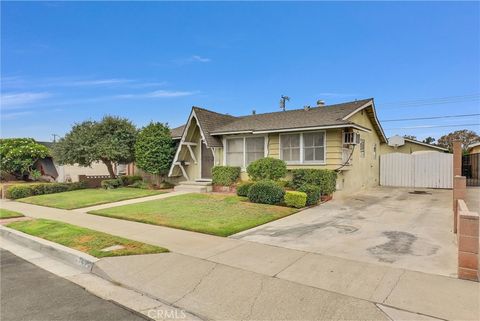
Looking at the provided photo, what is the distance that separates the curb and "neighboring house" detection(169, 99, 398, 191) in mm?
9902

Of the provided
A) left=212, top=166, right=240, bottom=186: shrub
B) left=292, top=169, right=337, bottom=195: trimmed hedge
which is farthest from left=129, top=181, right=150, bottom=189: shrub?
left=292, top=169, right=337, bottom=195: trimmed hedge

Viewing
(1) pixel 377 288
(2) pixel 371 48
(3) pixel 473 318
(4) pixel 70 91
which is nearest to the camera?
(3) pixel 473 318

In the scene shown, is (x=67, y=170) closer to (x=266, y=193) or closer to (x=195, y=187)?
(x=195, y=187)

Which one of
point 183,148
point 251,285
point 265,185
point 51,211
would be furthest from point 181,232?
point 183,148

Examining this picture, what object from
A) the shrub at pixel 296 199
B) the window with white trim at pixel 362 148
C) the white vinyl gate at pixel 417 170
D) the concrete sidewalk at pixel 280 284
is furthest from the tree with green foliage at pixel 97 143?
the white vinyl gate at pixel 417 170

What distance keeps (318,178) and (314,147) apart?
200 cm

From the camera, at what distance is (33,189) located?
16.6 m

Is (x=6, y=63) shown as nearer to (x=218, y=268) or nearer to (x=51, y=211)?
(x=51, y=211)

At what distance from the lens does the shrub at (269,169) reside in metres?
13.3

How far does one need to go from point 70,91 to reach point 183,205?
14.6 meters

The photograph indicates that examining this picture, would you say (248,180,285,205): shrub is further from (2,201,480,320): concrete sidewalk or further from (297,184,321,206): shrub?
(2,201,480,320): concrete sidewalk

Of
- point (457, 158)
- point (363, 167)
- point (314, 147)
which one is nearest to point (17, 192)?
point (314, 147)

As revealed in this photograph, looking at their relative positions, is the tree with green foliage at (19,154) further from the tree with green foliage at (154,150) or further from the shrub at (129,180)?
the tree with green foliage at (154,150)

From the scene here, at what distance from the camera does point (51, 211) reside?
1160 centimetres
